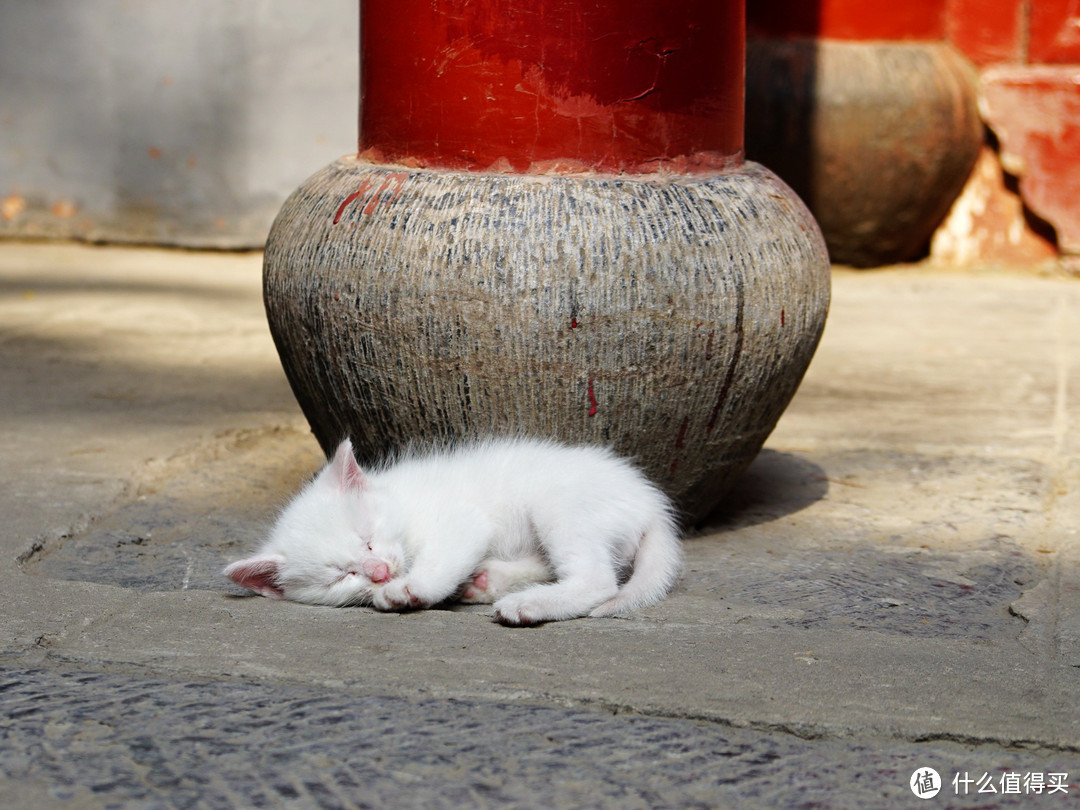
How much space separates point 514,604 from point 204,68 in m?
5.67

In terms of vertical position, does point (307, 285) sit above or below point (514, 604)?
above

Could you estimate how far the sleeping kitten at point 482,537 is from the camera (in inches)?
94.5

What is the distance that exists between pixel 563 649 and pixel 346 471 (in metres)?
0.57

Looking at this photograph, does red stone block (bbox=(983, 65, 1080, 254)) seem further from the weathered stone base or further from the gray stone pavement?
the weathered stone base

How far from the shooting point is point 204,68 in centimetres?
717

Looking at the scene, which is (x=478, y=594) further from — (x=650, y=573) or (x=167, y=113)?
(x=167, y=113)

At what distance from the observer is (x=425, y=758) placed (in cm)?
182

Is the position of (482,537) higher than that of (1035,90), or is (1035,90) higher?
(1035,90)

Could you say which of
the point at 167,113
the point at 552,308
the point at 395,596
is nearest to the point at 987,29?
the point at 167,113

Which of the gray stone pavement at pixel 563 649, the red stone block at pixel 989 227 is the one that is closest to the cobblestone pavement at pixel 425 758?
the gray stone pavement at pixel 563 649

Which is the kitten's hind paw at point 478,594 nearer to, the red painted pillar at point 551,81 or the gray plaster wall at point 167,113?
the red painted pillar at point 551,81

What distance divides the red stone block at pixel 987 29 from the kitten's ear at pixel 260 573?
6.22m

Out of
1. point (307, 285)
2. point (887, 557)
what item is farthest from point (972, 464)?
point (307, 285)

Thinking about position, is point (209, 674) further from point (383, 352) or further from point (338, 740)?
point (383, 352)
